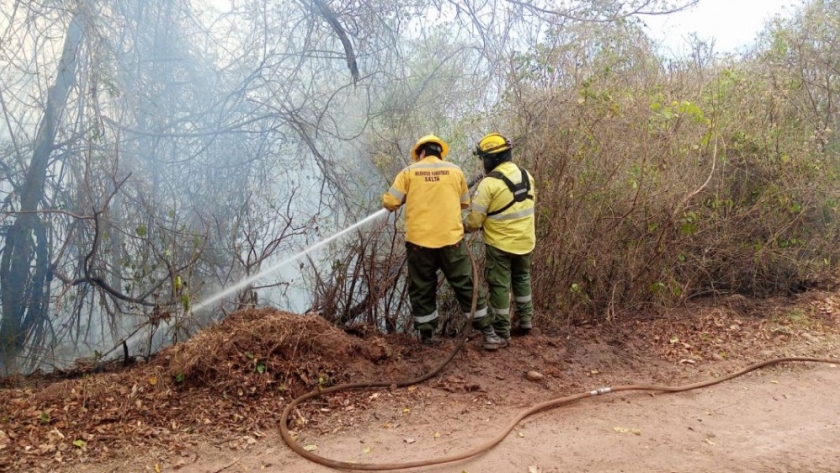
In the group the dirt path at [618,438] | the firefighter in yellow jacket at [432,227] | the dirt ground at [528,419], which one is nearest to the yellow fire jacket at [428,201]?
the firefighter in yellow jacket at [432,227]

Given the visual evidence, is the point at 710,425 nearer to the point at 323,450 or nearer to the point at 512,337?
the point at 512,337

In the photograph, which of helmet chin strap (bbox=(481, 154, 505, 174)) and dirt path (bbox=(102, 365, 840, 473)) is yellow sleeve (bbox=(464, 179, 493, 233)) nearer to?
helmet chin strap (bbox=(481, 154, 505, 174))

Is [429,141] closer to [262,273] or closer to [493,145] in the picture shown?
[493,145]

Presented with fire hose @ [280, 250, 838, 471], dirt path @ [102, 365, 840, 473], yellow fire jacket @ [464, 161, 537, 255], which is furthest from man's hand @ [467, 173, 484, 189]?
dirt path @ [102, 365, 840, 473]

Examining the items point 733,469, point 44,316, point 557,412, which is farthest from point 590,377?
point 44,316

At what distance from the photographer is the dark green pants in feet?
16.3

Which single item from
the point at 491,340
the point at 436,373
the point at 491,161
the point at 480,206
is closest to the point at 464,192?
the point at 480,206

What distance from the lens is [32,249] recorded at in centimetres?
591

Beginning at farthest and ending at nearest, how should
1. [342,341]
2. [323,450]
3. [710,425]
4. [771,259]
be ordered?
[771,259]
[342,341]
[710,425]
[323,450]

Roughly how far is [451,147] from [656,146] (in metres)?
2.31

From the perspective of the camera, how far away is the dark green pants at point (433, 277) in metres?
4.97

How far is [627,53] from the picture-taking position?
6.77 metres

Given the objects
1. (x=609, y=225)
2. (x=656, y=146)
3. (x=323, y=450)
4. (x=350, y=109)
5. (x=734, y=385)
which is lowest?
(x=734, y=385)

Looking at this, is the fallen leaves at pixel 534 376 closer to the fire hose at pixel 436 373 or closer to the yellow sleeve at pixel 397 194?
the fire hose at pixel 436 373
